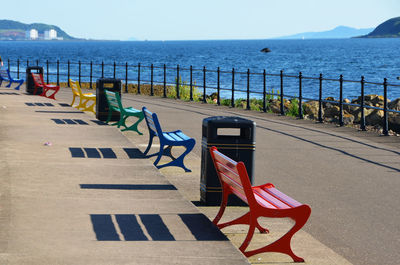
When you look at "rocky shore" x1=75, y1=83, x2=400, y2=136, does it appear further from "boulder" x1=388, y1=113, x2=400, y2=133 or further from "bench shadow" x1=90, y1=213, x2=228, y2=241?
"bench shadow" x1=90, y1=213, x2=228, y2=241

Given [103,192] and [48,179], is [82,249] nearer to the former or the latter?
[103,192]

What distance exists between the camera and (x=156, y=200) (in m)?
8.22

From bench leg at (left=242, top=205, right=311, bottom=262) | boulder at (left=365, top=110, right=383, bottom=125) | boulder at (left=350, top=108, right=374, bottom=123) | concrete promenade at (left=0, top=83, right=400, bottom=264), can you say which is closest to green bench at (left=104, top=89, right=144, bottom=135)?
concrete promenade at (left=0, top=83, right=400, bottom=264)

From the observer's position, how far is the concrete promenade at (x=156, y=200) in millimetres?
6281

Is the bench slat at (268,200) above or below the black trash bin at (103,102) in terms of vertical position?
below

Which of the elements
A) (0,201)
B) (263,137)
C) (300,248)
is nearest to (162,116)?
(263,137)

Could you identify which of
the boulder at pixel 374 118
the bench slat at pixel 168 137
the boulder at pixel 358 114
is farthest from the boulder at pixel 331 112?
the bench slat at pixel 168 137

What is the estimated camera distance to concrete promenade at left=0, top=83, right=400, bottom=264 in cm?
628

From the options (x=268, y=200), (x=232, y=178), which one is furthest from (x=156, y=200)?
(x=268, y=200)

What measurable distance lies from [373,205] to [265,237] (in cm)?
220

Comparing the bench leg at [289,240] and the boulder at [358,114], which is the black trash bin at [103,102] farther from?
the bench leg at [289,240]

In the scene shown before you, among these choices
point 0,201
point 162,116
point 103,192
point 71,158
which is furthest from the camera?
point 162,116

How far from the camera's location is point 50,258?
5.86 m

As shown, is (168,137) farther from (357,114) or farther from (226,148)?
(357,114)
